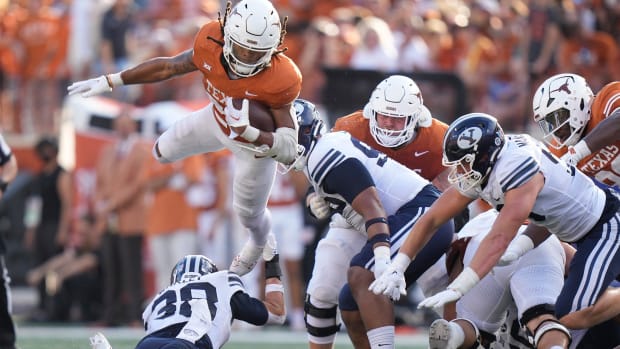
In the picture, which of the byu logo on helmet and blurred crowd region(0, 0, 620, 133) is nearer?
the byu logo on helmet

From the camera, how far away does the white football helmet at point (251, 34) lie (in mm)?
7270

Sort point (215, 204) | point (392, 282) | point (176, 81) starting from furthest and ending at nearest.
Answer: point (176, 81), point (215, 204), point (392, 282)

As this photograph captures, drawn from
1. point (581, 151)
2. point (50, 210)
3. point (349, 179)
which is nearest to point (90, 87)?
point (349, 179)

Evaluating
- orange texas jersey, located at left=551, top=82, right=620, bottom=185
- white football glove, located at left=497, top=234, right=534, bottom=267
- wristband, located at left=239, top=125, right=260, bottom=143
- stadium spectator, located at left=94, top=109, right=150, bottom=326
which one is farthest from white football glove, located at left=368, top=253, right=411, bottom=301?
stadium spectator, located at left=94, top=109, right=150, bottom=326

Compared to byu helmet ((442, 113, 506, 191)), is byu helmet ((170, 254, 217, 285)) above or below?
below

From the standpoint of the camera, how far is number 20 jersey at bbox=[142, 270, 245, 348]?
21.7 feet

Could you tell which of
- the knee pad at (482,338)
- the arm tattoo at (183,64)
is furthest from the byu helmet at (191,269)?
the knee pad at (482,338)

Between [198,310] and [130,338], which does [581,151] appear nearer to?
[198,310]

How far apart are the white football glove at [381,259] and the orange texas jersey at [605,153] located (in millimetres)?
1711

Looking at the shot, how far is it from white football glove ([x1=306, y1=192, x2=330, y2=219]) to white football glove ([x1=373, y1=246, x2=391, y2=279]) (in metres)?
0.78

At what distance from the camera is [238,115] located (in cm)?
721

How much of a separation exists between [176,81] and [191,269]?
21.6 feet

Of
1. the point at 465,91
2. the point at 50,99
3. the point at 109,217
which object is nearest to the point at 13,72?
the point at 50,99

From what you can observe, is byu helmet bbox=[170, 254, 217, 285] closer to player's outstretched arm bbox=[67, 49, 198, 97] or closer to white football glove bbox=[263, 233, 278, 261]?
white football glove bbox=[263, 233, 278, 261]
